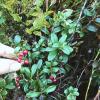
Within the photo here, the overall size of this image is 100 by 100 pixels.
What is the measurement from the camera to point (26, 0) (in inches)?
68.6

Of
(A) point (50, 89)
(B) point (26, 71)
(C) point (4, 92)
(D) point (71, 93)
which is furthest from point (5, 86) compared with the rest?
(D) point (71, 93)

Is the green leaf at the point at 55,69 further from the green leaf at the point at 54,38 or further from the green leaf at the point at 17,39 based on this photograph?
the green leaf at the point at 17,39

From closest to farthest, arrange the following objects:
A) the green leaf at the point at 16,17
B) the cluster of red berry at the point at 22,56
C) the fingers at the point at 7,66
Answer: the fingers at the point at 7,66, the cluster of red berry at the point at 22,56, the green leaf at the point at 16,17

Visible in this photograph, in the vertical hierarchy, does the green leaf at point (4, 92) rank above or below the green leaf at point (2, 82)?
below

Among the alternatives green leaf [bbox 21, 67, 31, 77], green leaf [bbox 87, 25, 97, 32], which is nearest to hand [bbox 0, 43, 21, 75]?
green leaf [bbox 21, 67, 31, 77]

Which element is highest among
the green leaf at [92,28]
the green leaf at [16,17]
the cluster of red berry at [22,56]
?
the green leaf at [16,17]

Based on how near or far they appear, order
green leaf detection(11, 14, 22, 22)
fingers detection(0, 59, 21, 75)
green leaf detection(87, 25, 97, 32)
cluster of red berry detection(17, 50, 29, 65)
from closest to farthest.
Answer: fingers detection(0, 59, 21, 75), cluster of red berry detection(17, 50, 29, 65), green leaf detection(87, 25, 97, 32), green leaf detection(11, 14, 22, 22)

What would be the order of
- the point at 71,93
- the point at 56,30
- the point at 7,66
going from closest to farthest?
the point at 7,66 → the point at 71,93 → the point at 56,30

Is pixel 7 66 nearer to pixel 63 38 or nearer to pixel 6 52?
pixel 6 52

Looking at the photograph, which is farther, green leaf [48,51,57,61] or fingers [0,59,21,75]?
green leaf [48,51,57,61]

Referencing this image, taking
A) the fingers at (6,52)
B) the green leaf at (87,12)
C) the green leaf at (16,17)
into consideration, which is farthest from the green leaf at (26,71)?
the green leaf at (87,12)

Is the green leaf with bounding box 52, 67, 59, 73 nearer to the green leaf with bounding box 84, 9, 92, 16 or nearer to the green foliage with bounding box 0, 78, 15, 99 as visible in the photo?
the green foliage with bounding box 0, 78, 15, 99

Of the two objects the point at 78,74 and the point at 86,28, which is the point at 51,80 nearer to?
the point at 78,74

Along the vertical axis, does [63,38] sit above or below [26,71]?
above
